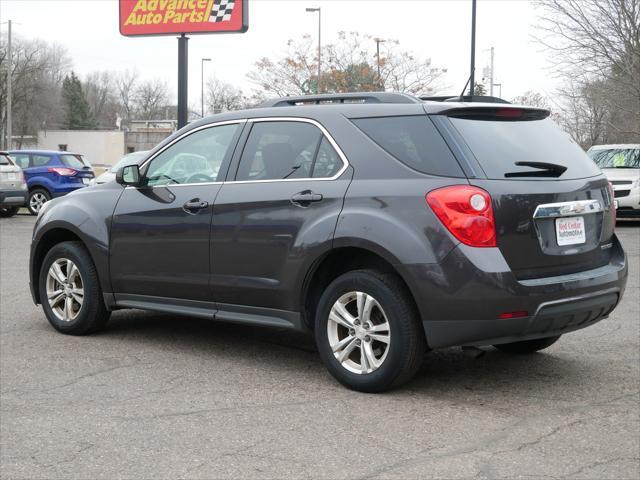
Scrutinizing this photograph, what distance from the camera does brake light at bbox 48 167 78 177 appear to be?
22.5 metres

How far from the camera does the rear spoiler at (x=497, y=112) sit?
5180 millimetres

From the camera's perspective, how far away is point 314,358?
20.1 feet

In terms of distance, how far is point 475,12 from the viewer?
3084cm

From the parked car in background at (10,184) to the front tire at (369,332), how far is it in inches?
652

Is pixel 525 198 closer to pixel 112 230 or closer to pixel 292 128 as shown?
pixel 292 128

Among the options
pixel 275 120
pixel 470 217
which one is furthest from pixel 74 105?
pixel 470 217

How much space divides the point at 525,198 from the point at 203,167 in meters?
2.34

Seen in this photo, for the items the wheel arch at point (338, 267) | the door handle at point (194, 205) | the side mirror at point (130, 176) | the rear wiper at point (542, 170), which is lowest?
the wheel arch at point (338, 267)

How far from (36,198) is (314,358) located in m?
18.0

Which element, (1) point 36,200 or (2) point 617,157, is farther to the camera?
(1) point 36,200

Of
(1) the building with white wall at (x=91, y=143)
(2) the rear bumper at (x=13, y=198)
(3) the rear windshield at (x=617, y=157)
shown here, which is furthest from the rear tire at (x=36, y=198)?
(1) the building with white wall at (x=91, y=143)

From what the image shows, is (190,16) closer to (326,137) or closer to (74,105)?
(326,137)

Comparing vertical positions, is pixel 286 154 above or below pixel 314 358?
above

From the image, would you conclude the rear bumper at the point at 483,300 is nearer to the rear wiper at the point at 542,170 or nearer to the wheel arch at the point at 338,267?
the wheel arch at the point at 338,267
